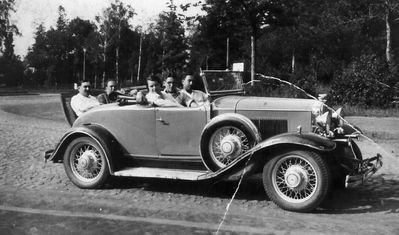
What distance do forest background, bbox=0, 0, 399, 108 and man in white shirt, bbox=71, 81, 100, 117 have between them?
2.07 m

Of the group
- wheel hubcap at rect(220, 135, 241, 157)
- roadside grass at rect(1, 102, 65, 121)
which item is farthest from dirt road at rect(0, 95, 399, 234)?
roadside grass at rect(1, 102, 65, 121)

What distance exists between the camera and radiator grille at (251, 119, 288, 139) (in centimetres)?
571

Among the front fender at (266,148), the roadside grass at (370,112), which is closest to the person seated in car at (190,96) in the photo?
the front fender at (266,148)

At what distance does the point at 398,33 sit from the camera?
112 feet

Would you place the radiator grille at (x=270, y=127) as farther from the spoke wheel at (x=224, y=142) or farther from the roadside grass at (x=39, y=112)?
the roadside grass at (x=39, y=112)

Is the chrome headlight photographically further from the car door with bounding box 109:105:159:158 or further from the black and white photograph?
the car door with bounding box 109:105:159:158

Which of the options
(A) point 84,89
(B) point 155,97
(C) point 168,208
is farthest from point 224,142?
(A) point 84,89

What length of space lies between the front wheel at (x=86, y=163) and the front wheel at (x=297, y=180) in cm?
236

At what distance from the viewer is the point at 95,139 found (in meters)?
6.32

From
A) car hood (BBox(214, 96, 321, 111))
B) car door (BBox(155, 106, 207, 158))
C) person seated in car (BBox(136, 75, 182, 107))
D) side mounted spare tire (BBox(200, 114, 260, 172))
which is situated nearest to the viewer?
side mounted spare tire (BBox(200, 114, 260, 172))

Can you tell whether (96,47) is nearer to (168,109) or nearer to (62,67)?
(62,67)

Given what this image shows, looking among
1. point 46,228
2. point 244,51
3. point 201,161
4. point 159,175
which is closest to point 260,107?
point 201,161

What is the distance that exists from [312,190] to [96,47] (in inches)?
2628

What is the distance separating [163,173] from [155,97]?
110cm
